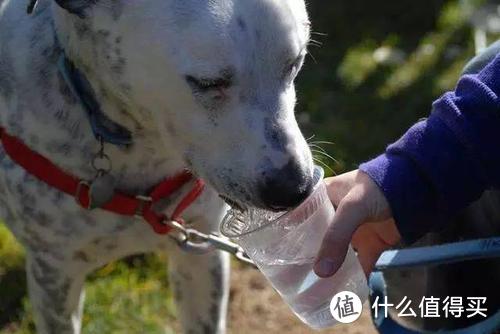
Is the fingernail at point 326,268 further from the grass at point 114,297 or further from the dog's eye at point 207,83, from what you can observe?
the grass at point 114,297

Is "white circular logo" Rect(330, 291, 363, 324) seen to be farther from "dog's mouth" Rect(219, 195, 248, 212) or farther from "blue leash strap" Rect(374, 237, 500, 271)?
"dog's mouth" Rect(219, 195, 248, 212)

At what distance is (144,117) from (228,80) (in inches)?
10.8

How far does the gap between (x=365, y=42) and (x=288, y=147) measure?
8.40 ft

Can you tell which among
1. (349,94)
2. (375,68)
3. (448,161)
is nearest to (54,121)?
(448,161)

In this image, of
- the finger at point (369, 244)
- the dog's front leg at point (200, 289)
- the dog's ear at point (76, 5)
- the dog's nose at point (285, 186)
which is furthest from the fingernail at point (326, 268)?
the dog's front leg at point (200, 289)

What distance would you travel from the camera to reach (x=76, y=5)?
1.80 meters

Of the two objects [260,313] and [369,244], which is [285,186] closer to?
[369,244]

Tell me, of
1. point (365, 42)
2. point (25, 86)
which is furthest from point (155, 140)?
point (365, 42)

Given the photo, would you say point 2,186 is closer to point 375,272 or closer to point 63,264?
point 63,264

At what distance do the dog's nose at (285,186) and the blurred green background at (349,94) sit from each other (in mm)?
1212

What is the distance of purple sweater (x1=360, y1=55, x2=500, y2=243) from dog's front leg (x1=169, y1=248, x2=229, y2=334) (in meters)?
0.75

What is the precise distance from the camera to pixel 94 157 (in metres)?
2.07

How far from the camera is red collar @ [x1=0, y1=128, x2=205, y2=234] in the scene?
82.1 inches

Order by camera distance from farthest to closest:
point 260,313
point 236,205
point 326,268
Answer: point 260,313, point 236,205, point 326,268
